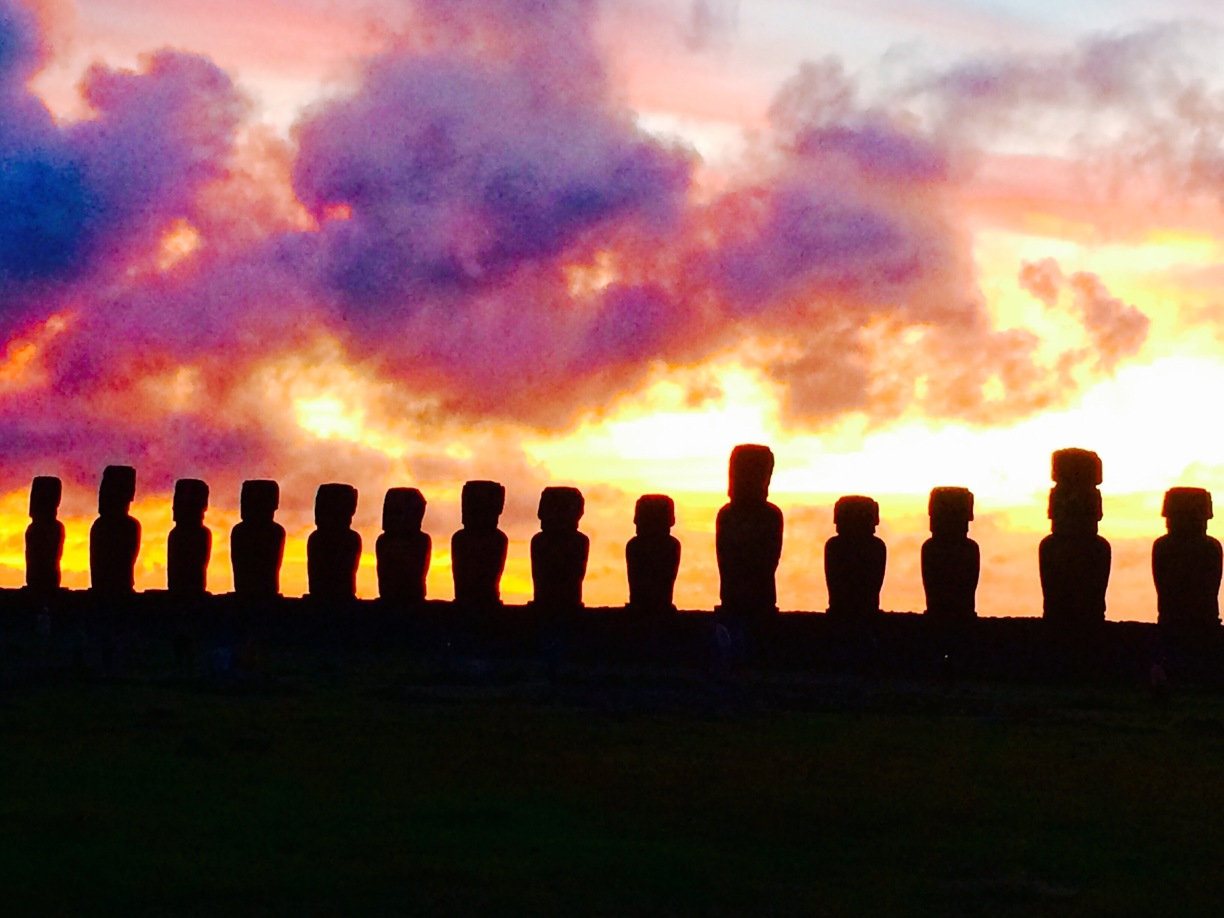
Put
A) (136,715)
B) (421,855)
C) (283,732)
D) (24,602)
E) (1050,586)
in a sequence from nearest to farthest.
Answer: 1. (421,855)
2. (283,732)
3. (136,715)
4. (1050,586)
5. (24,602)

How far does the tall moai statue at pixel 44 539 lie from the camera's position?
34938 mm

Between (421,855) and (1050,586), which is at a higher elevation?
(1050,586)

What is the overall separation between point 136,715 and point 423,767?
165 inches

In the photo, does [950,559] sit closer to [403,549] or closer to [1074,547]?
[1074,547]

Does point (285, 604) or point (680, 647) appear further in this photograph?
point (285, 604)

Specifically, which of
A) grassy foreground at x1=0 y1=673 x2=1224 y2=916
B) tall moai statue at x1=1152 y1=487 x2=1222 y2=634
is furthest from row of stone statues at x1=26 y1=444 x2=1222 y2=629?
grassy foreground at x1=0 y1=673 x2=1224 y2=916

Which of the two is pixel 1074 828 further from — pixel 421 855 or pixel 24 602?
pixel 24 602

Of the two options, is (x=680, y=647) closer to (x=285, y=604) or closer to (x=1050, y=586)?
(x=1050, y=586)

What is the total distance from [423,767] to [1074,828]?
4201 mm

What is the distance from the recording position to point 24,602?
34406 millimetres

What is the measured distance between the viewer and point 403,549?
98.2ft

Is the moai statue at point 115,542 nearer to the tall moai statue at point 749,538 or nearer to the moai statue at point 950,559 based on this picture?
the tall moai statue at point 749,538

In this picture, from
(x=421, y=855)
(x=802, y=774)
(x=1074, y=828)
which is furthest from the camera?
(x=802, y=774)

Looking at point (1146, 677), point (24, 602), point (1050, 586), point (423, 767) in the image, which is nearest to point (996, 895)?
point (423, 767)
